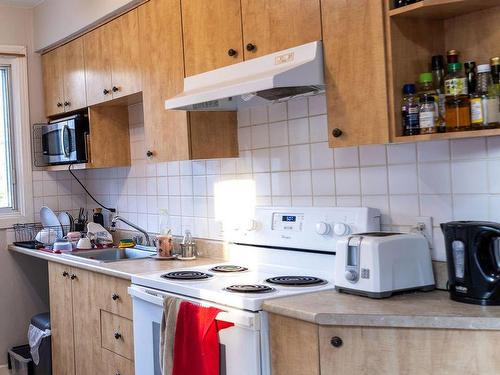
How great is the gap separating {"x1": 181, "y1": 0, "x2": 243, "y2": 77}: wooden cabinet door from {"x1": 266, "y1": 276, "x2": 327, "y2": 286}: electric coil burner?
3.10ft

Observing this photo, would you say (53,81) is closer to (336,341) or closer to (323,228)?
(323,228)

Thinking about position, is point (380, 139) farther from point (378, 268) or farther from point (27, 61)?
point (27, 61)

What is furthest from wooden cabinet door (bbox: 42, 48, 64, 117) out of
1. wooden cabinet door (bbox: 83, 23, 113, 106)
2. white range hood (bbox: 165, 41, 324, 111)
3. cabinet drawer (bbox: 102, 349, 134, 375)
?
cabinet drawer (bbox: 102, 349, 134, 375)

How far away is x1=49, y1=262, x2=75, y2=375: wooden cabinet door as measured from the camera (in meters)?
3.54

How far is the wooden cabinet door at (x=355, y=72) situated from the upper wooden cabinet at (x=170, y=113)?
94 cm

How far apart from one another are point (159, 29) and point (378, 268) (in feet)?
5.88

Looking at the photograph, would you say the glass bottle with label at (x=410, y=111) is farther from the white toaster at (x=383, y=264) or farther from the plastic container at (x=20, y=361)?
the plastic container at (x=20, y=361)

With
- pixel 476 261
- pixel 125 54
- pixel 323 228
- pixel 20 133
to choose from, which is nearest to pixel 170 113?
pixel 125 54

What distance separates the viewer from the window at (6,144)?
441 centimetres

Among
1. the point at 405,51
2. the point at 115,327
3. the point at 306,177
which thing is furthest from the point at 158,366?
the point at 405,51

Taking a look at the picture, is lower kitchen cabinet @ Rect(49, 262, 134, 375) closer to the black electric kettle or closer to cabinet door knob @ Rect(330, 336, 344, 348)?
cabinet door knob @ Rect(330, 336, 344, 348)

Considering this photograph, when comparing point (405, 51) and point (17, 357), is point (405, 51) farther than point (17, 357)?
No

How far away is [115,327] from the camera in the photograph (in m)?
3.01

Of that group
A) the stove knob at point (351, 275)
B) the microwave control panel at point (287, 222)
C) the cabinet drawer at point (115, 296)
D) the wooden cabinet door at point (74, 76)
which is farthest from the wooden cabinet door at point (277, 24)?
the wooden cabinet door at point (74, 76)
